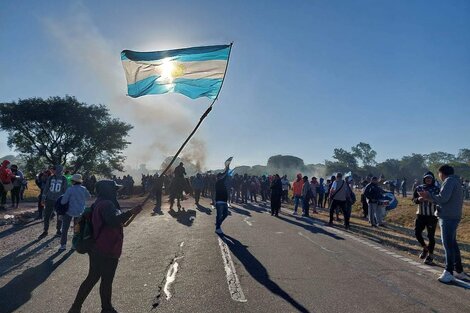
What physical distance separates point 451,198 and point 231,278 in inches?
168

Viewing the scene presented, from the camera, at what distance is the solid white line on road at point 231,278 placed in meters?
5.49

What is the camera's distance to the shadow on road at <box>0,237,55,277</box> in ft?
23.4

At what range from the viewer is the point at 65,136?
39812mm

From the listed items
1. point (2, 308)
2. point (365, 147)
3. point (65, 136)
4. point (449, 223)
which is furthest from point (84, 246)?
point (365, 147)

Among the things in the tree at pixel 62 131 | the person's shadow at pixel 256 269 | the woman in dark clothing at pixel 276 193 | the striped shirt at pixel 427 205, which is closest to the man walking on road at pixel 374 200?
the woman in dark clothing at pixel 276 193

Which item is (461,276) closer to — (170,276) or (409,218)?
(170,276)

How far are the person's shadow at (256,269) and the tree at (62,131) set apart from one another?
33913 millimetres

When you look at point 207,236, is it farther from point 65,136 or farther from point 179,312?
point 65,136

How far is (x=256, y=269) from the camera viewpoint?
279 inches

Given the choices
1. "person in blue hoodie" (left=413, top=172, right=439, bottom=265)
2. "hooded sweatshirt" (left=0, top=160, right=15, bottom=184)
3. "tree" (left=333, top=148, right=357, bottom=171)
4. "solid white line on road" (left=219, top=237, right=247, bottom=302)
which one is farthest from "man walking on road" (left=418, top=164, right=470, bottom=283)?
"tree" (left=333, top=148, right=357, bottom=171)

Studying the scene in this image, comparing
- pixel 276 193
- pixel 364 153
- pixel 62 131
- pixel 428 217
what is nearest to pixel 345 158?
pixel 364 153

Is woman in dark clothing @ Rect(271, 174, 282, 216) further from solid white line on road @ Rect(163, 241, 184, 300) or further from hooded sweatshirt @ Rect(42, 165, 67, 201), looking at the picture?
solid white line on road @ Rect(163, 241, 184, 300)

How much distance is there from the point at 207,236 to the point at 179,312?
5917 mm

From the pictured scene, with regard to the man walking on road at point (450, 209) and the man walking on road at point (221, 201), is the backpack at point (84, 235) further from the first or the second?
the man walking on road at point (221, 201)
